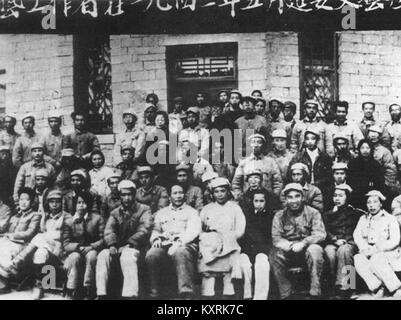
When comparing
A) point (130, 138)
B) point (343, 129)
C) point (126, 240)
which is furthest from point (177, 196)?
point (343, 129)

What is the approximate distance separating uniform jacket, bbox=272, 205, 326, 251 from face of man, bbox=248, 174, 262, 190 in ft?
1.27

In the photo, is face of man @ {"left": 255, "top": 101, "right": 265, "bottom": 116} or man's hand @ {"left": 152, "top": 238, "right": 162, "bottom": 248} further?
face of man @ {"left": 255, "top": 101, "right": 265, "bottom": 116}

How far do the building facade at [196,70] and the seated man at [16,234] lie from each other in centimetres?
90

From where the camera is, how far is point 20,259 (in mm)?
5922

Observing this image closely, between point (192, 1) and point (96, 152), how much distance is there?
1.93m

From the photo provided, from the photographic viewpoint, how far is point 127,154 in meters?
6.05

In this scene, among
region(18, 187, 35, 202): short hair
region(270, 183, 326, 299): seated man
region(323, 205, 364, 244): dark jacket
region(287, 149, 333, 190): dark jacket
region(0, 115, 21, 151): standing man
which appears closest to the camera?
region(270, 183, 326, 299): seated man

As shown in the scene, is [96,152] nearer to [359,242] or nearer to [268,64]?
[268,64]

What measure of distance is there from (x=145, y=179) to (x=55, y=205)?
1000 mm

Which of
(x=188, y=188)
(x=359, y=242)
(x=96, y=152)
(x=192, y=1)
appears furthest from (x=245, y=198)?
(x=192, y=1)

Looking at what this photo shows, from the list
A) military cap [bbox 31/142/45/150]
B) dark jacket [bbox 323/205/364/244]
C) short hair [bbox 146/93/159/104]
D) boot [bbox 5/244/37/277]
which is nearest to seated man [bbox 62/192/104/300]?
boot [bbox 5/244/37/277]

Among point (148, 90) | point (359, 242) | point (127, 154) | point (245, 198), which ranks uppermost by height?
point (148, 90)

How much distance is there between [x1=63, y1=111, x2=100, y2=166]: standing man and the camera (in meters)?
6.06

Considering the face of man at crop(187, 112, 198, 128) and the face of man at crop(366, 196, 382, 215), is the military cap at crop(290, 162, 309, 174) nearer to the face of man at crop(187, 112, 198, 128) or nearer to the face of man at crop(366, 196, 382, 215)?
the face of man at crop(366, 196, 382, 215)
